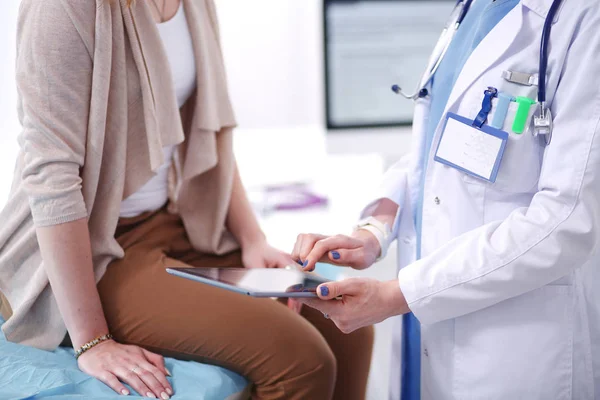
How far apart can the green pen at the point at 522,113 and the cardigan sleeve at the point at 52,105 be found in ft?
2.31

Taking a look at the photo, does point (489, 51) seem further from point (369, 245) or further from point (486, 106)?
point (369, 245)

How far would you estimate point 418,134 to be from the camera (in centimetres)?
126

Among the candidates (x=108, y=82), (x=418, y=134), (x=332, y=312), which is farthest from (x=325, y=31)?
(x=332, y=312)

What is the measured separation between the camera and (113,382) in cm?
108

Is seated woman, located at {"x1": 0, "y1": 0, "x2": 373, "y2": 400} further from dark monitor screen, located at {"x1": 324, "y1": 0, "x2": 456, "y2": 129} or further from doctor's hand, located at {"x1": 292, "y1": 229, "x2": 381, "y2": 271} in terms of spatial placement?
dark monitor screen, located at {"x1": 324, "y1": 0, "x2": 456, "y2": 129}

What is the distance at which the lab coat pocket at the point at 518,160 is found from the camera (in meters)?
1.01

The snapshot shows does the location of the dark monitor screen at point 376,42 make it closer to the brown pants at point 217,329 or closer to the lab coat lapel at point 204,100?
the lab coat lapel at point 204,100

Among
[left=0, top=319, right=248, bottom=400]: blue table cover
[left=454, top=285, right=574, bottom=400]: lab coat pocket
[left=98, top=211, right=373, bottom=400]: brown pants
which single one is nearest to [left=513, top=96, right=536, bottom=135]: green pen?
[left=454, top=285, right=574, bottom=400]: lab coat pocket

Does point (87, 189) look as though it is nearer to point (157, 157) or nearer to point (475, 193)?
point (157, 157)

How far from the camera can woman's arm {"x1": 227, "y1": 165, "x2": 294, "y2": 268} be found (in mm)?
1454

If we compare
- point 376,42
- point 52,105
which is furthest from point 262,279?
point 376,42

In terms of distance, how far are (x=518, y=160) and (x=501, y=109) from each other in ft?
0.27

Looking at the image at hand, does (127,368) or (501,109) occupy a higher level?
(501,109)

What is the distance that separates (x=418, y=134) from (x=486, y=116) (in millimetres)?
235
